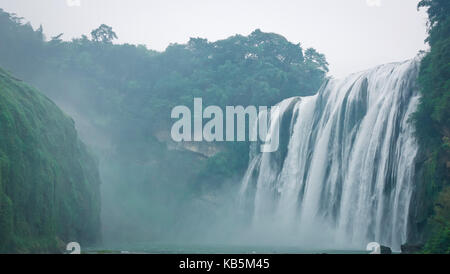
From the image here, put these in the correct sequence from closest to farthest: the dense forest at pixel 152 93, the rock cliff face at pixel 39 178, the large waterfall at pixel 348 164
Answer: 1. the rock cliff face at pixel 39 178
2. the large waterfall at pixel 348 164
3. the dense forest at pixel 152 93

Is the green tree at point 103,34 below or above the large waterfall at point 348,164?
above

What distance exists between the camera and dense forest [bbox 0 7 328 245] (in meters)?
47.9

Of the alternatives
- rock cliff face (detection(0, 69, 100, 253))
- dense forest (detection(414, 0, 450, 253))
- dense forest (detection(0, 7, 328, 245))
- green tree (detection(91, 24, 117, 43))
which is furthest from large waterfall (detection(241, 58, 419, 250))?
green tree (detection(91, 24, 117, 43))

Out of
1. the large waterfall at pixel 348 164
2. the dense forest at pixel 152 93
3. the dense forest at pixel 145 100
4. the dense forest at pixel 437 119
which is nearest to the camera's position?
the dense forest at pixel 437 119

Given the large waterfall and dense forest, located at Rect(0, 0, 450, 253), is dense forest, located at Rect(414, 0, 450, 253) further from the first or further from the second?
dense forest, located at Rect(0, 0, 450, 253)

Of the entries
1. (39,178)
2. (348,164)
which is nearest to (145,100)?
(348,164)

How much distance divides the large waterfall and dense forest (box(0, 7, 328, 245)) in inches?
394

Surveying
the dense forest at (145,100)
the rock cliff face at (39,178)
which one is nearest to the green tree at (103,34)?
the dense forest at (145,100)

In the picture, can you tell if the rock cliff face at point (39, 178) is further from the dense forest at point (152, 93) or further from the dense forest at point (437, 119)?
the dense forest at point (437, 119)

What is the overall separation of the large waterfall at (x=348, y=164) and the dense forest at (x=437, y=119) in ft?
3.22

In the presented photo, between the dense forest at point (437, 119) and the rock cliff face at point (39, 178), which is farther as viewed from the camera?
the rock cliff face at point (39, 178)

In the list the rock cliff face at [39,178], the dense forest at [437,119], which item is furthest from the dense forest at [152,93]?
the dense forest at [437,119]

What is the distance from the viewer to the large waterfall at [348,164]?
23.6m
